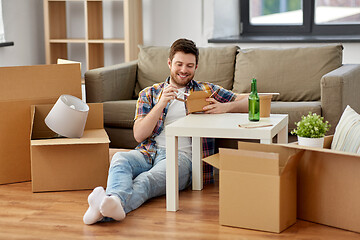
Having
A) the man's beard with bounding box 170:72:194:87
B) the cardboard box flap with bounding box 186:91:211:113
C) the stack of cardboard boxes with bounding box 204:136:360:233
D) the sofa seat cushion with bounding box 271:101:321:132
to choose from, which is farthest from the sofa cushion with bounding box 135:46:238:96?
the stack of cardboard boxes with bounding box 204:136:360:233

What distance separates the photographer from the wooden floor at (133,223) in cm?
251

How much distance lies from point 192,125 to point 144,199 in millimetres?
454

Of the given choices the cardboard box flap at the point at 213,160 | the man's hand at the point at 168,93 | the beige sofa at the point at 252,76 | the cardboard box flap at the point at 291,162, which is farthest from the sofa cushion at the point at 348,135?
the beige sofa at the point at 252,76

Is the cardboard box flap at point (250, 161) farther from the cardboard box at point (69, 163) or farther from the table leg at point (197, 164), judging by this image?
the cardboard box at point (69, 163)

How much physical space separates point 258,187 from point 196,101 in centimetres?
68

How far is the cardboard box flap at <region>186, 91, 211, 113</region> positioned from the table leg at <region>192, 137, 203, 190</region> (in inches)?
7.9

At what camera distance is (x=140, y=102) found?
3137 millimetres

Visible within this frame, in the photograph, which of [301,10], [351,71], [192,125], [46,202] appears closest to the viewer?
[192,125]

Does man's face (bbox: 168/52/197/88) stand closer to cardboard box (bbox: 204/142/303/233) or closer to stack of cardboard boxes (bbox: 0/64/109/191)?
stack of cardboard boxes (bbox: 0/64/109/191)

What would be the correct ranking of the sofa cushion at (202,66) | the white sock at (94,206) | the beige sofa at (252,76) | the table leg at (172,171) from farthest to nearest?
the sofa cushion at (202,66) < the beige sofa at (252,76) < the table leg at (172,171) < the white sock at (94,206)

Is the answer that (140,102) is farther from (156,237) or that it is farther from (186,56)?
(156,237)

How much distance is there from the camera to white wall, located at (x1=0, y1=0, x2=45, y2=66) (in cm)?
486

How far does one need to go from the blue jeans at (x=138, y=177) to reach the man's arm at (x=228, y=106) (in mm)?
305

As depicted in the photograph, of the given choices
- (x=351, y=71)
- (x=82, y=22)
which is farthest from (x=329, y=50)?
(x=82, y=22)
